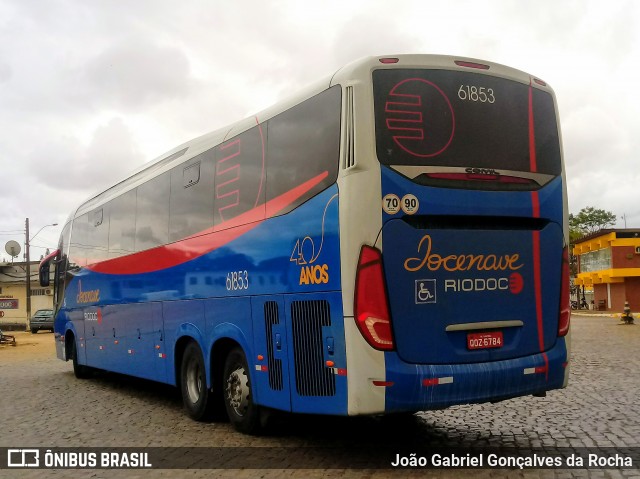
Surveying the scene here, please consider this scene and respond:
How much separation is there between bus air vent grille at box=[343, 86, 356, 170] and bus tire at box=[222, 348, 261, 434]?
3.05 meters

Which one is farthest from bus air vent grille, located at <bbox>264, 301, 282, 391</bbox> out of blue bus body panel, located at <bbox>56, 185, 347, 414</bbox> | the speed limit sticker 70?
the speed limit sticker 70

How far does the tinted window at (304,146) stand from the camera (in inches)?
268

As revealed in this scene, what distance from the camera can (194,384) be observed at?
32.6 ft

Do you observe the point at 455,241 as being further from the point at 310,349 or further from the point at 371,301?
the point at 310,349

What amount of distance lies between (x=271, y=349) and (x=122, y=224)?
6.29 m

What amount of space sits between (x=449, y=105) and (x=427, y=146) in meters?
0.54

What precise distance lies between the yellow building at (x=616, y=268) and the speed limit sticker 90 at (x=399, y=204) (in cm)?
5350

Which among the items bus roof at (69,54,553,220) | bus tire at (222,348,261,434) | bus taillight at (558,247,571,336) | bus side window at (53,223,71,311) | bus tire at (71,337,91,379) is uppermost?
bus roof at (69,54,553,220)

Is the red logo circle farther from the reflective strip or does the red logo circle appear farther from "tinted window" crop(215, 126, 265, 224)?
"tinted window" crop(215, 126, 265, 224)

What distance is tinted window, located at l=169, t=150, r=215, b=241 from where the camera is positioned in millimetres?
9484

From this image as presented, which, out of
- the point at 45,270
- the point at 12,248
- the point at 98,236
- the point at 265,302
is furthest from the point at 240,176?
the point at 12,248

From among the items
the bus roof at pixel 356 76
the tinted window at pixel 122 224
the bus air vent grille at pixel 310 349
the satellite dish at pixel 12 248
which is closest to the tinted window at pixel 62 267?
the tinted window at pixel 122 224

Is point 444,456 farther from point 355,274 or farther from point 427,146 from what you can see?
point 427,146

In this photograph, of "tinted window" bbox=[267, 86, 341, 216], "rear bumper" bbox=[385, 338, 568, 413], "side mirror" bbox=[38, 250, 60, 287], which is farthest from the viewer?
"side mirror" bbox=[38, 250, 60, 287]
